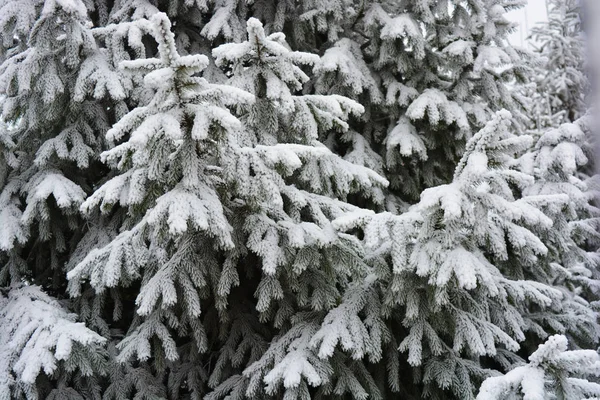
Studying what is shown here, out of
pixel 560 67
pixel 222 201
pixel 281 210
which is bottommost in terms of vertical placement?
pixel 560 67

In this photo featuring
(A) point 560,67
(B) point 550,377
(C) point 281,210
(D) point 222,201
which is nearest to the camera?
(B) point 550,377

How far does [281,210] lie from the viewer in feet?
9.37

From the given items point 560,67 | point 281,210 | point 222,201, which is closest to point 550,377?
point 281,210

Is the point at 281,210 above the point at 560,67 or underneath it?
above

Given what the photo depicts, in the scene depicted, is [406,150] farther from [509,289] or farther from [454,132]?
[509,289]

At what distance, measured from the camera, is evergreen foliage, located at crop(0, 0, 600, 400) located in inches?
96.6

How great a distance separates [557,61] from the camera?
8.98m

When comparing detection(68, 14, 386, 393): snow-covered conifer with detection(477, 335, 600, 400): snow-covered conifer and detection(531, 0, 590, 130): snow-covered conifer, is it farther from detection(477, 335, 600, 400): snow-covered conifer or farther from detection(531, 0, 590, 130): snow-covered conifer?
detection(531, 0, 590, 130): snow-covered conifer

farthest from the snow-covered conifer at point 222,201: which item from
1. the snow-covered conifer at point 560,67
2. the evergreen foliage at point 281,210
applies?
the snow-covered conifer at point 560,67

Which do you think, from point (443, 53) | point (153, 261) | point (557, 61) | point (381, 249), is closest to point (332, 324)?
point (381, 249)

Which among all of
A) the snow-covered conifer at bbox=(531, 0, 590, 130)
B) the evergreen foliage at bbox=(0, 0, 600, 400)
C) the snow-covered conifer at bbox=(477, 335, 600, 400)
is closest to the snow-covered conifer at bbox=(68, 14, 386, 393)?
the evergreen foliage at bbox=(0, 0, 600, 400)

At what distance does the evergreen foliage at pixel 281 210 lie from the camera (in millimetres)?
2453

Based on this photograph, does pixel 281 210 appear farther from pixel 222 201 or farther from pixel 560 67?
pixel 560 67

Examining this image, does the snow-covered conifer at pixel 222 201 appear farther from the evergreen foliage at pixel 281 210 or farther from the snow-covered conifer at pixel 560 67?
the snow-covered conifer at pixel 560 67
